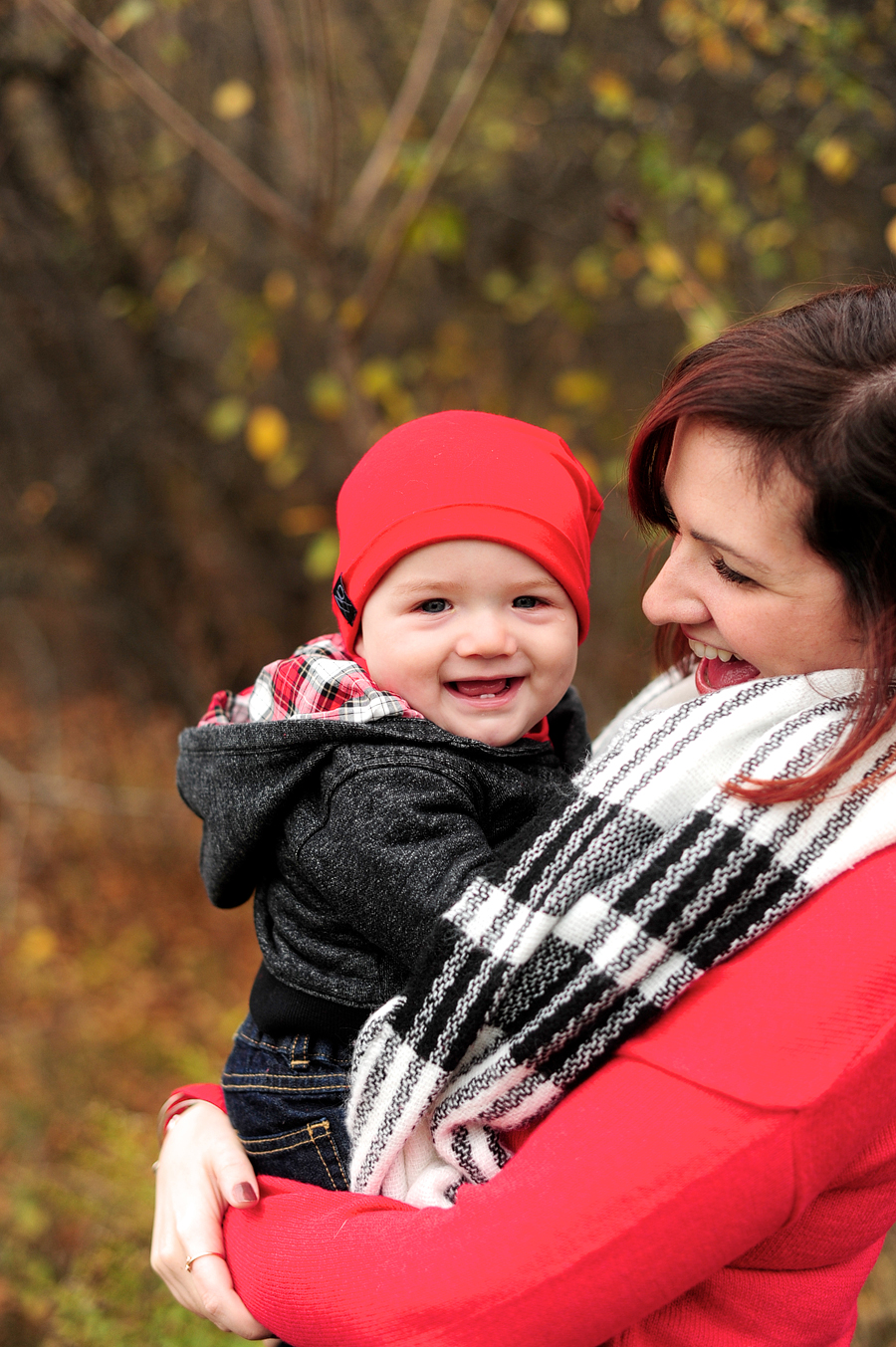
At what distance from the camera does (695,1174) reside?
0.91 m

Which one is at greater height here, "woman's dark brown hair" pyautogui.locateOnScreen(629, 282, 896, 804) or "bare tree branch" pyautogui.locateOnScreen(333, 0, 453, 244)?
"bare tree branch" pyautogui.locateOnScreen(333, 0, 453, 244)

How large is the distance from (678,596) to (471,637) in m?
0.26

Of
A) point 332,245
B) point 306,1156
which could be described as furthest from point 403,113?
point 306,1156

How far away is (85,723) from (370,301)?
9.77 ft

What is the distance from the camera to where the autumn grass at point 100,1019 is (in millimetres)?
2963

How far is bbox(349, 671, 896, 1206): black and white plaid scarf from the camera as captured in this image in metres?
0.98

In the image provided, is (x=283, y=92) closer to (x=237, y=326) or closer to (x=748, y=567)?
(x=237, y=326)

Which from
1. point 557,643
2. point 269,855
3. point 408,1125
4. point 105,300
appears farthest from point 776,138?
point 408,1125

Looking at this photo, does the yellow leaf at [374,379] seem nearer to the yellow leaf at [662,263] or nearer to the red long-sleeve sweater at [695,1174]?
the yellow leaf at [662,263]

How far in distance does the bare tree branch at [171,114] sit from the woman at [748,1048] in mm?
2152

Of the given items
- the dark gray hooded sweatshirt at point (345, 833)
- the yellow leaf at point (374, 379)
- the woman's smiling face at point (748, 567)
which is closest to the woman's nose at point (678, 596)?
the woman's smiling face at point (748, 567)

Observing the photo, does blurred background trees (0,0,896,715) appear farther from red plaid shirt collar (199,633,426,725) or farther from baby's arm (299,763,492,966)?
baby's arm (299,763,492,966)

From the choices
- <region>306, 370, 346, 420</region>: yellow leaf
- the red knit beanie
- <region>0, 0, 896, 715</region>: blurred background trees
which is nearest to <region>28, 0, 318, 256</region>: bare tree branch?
<region>0, 0, 896, 715</region>: blurred background trees

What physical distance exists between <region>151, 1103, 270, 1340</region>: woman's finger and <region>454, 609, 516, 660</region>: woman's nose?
28.5 inches
